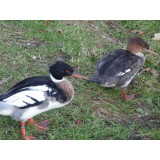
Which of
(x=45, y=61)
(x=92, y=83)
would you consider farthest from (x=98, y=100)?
(x=45, y=61)

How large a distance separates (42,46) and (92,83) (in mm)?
1300

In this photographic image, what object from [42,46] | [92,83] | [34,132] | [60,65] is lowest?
[34,132]

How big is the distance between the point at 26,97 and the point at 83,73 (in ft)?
5.46

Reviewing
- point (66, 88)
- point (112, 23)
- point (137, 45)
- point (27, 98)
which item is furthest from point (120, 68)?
point (112, 23)

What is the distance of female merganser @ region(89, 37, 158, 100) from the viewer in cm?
412

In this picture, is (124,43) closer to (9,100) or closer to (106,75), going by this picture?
(106,75)

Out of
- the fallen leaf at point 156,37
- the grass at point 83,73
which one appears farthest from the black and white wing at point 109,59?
the fallen leaf at point 156,37

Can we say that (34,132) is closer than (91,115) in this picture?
Yes

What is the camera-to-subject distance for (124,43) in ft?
17.7

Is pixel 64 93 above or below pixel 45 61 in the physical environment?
below

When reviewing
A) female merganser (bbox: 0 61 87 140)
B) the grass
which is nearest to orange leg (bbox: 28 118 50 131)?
the grass

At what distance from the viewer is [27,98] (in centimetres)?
321

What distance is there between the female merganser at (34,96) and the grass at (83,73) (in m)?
0.41

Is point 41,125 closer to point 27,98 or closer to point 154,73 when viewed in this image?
point 27,98
